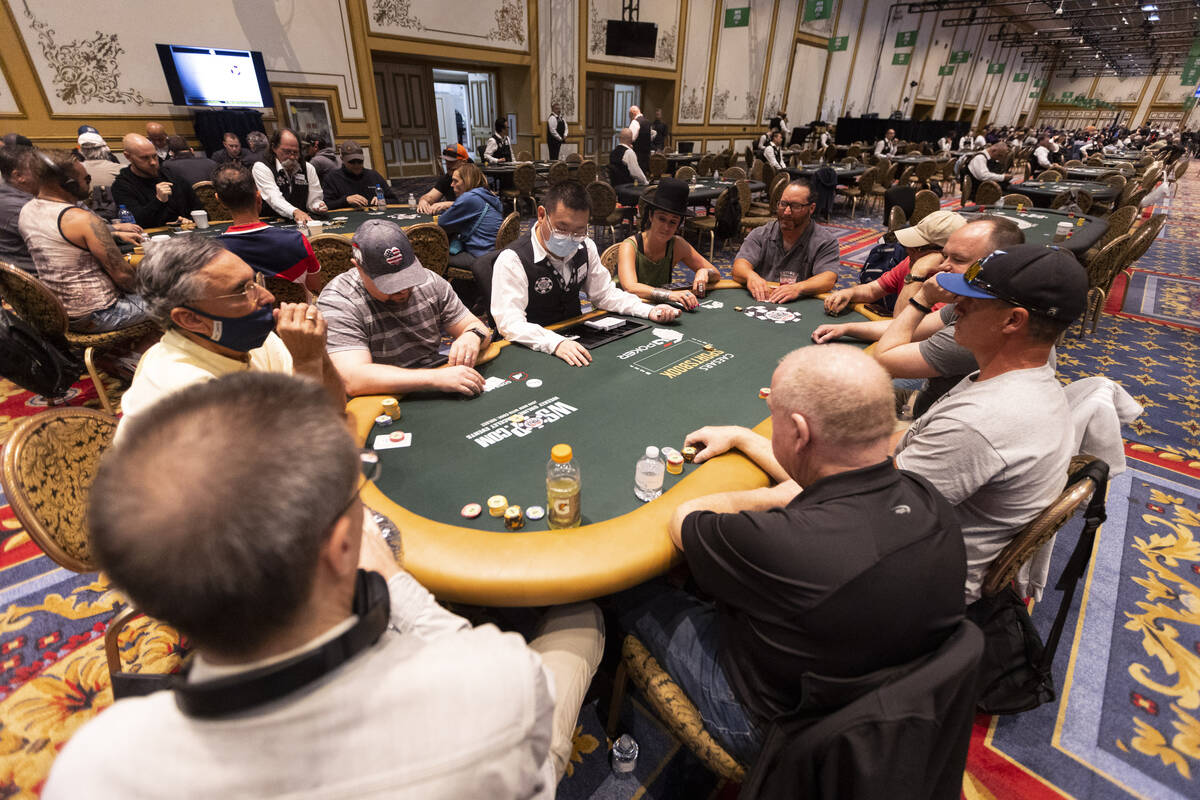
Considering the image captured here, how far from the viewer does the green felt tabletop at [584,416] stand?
1.51 meters

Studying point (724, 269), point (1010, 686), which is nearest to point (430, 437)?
point (1010, 686)

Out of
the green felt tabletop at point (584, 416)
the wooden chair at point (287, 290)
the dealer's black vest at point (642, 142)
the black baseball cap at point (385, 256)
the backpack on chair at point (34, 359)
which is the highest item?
the dealer's black vest at point (642, 142)

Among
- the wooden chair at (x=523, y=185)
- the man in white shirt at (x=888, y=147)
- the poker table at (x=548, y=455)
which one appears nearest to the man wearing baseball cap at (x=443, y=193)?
the wooden chair at (x=523, y=185)

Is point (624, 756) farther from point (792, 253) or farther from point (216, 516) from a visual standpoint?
point (792, 253)

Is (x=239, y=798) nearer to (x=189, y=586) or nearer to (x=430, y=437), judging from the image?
(x=189, y=586)

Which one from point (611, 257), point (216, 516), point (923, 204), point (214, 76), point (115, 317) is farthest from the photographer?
point (214, 76)

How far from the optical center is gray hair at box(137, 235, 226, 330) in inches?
60.7

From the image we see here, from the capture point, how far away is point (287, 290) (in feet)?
12.1

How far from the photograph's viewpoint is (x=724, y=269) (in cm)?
695

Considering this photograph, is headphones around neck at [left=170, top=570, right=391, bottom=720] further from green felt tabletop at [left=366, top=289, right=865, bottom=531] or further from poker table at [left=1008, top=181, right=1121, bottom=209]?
Answer: poker table at [left=1008, top=181, right=1121, bottom=209]

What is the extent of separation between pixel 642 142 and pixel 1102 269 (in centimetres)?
727

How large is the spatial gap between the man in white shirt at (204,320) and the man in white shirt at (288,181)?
4109 mm

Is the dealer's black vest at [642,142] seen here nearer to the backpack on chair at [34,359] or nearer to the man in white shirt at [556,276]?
the man in white shirt at [556,276]

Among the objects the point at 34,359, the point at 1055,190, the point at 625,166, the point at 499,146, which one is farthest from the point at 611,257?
the point at 1055,190
